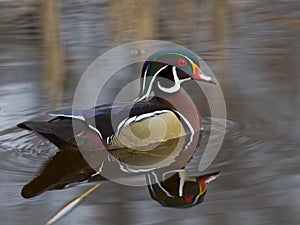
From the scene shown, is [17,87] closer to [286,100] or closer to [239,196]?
[286,100]

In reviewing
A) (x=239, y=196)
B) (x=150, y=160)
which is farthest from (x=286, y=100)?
(x=239, y=196)

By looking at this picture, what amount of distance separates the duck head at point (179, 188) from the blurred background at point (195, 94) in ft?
0.23

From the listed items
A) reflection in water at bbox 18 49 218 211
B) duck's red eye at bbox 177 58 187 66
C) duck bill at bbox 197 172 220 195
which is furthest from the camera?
duck's red eye at bbox 177 58 187 66

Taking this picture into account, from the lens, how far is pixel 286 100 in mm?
6461

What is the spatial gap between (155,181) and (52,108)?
1536mm

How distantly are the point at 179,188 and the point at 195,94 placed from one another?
1695 mm

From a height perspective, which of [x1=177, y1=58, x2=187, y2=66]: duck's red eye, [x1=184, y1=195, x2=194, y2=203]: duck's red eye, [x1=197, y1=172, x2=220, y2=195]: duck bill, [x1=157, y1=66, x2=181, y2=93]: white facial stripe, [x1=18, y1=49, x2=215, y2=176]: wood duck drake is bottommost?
[x1=184, y1=195, x2=194, y2=203]: duck's red eye

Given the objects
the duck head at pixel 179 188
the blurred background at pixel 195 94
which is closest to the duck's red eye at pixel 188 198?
the duck head at pixel 179 188

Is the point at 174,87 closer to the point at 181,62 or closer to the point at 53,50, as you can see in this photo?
the point at 181,62

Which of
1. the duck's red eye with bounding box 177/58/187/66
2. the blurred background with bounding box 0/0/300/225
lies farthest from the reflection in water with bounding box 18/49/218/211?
the blurred background with bounding box 0/0/300/225

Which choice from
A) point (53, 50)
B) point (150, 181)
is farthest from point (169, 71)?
point (150, 181)

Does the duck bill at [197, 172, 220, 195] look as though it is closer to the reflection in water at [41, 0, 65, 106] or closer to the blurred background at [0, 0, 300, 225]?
the blurred background at [0, 0, 300, 225]

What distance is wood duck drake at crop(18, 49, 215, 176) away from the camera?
5.76m

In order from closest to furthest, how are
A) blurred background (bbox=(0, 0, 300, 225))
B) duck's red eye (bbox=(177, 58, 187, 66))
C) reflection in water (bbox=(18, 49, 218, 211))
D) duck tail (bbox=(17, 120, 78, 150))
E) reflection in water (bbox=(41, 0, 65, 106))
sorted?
blurred background (bbox=(0, 0, 300, 225))
reflection in water (bbox=(18, 49, 218, 211))
duck tail (bbox=(17, 120, 78, 150))
duck's red eye (bbox=(177, 58, 187, 66))
reflection in water (bbox=(41, 0, 65, 106))
